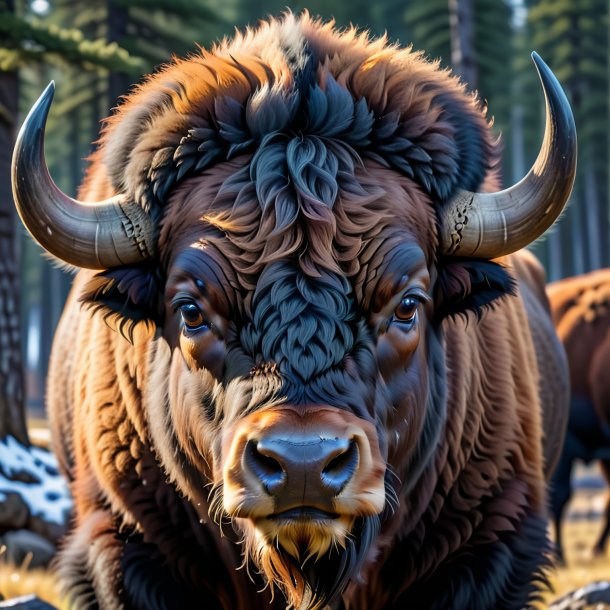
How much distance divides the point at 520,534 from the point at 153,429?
5.75ft

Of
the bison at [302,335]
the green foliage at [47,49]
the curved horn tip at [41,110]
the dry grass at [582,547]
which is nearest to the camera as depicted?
the bison at [302,335]

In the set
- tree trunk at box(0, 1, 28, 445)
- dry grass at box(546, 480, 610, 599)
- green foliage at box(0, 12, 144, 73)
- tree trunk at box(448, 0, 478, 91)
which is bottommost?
dry grass at box(546, 480, 610, 599)

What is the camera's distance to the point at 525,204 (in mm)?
4191

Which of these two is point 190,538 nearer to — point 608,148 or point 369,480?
point 369,480

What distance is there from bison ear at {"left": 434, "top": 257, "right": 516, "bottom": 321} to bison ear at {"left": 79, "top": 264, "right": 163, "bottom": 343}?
47.4 inches

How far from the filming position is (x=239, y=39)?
193 inches

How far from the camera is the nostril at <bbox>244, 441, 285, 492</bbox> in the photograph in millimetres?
3297

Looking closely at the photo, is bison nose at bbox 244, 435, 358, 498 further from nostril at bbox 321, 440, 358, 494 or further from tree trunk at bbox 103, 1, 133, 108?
tree trunk at bbox 103, 1, 133, 108

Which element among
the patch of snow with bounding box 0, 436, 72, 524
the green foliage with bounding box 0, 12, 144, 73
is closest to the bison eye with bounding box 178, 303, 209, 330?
the patch of snow with bounding box 0, 436, 72, 524

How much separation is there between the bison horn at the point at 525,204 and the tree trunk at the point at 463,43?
1290 centimetres

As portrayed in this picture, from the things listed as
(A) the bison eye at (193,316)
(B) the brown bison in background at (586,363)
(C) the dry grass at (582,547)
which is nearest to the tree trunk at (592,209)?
(C) the dry grass at (582,547)

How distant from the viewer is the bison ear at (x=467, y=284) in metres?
4.39

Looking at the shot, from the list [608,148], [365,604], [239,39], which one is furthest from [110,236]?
[608,148]

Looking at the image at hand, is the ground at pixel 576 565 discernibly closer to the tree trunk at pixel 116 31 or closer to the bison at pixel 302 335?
the bison at pixel 302 335
